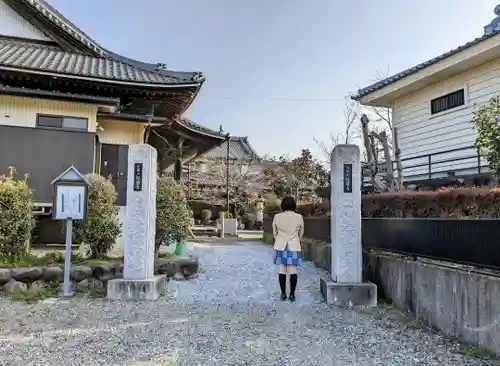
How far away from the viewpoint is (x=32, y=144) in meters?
9.67

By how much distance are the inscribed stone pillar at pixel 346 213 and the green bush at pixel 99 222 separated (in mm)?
4248

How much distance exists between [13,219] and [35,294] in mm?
1422

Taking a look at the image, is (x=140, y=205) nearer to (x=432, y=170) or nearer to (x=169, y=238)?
(x=169, y=238)

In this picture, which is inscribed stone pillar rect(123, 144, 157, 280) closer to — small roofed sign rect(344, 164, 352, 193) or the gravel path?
the gravel path

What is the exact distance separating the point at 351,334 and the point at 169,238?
4586mm

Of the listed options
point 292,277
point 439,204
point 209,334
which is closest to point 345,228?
point 292,277

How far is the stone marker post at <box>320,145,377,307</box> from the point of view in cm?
626

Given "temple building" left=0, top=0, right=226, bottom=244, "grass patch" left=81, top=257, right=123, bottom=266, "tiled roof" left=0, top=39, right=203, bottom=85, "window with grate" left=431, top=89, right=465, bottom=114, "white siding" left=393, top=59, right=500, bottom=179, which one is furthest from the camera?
"window with grate" left=431, top=89, right=465, bottom=114

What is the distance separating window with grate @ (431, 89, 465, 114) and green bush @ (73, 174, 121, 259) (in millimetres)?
9493

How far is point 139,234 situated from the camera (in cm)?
675

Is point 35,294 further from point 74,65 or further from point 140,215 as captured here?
point 74,65

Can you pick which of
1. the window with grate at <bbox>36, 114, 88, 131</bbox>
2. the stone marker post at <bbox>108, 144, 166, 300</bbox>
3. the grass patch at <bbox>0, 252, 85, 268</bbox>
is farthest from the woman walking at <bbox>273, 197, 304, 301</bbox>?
the window with grate at <bbox>36, 114, 88, 131</bbox>

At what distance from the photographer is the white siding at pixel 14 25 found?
12203 millimetres

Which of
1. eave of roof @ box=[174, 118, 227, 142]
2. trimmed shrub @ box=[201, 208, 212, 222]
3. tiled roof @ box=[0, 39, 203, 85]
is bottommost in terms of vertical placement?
trimmed shrub @ box=[201, 208, 212, 222]
